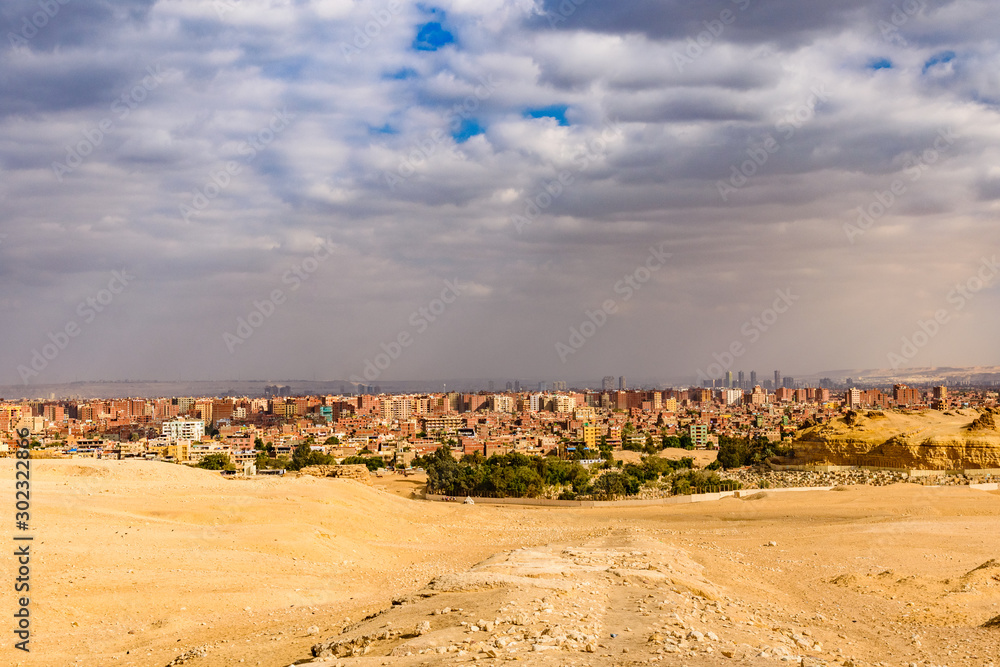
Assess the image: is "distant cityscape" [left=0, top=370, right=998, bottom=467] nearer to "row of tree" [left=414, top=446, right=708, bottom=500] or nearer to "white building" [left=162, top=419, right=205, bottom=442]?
"white building" [left=162, top=419, right=205, bottom=442]

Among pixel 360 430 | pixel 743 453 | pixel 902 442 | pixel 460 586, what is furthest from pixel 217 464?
pixel 460 586

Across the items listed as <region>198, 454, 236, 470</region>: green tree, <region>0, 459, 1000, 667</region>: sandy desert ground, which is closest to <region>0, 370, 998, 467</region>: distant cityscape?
<region>198, 454, 236, 470</region>: green tree

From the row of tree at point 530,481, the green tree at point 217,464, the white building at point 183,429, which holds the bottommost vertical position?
the white building at point 183,429

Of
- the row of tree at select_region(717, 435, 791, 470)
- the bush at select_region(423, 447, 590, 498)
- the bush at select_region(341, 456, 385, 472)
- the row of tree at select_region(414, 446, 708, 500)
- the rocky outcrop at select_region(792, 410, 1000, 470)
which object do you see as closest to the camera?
the row of tree at select_region(414, 446, 708, 500)

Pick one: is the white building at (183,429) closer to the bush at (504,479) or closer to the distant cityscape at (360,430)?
the distant cityscape at (360,430)

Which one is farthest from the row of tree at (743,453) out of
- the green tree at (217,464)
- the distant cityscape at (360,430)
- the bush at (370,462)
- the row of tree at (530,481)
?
the green tree at (217,464)

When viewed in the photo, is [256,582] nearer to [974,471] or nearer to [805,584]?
[805,584]
